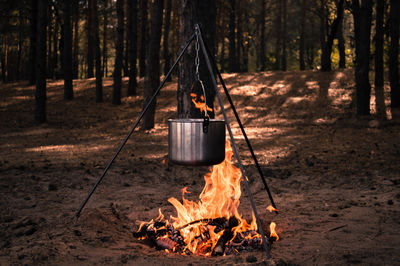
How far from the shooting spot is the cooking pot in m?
3.69

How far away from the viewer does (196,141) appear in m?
3.70

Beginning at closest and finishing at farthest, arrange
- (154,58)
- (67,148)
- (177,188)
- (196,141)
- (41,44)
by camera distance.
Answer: (196,141) < (177,188) < (67,148) < (154,58) < (41,44)

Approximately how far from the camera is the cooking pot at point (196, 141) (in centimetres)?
369

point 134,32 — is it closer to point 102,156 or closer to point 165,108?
point 165,108

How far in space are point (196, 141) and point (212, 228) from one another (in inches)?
49.3

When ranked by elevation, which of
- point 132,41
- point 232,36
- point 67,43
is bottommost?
point 67,43

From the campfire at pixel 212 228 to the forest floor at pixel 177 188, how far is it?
0.23m

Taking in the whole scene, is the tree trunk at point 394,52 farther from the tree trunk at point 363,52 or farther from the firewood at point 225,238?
the firewood at point 225,238

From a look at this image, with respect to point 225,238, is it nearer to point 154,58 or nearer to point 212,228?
point 212,228

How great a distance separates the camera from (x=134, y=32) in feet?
65.1

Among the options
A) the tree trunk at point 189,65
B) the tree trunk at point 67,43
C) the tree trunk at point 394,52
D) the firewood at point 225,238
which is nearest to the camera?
the firewood at point 225,238

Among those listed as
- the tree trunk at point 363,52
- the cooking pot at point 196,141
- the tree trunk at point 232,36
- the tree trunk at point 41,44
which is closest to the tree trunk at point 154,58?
the tree trunk at point 41,44

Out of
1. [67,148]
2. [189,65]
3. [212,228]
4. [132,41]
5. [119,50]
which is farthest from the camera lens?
[132,41]

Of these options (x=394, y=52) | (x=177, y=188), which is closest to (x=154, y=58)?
(x=177, y=188)
